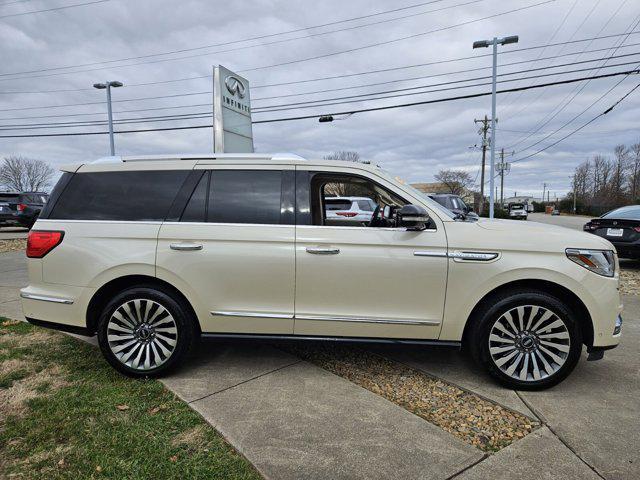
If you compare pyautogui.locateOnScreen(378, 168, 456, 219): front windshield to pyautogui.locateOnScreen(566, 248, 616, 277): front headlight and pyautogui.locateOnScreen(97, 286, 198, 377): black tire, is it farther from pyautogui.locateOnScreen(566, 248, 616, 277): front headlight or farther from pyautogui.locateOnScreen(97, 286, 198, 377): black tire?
pyautogui.locateOnScreen(97, 286, 198, 377): black tire

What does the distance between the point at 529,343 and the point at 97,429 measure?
3.19 metres

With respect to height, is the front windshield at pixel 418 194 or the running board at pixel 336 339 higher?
the front windshield at pixel 418 194

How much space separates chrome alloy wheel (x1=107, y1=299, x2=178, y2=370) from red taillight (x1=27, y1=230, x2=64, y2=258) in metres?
0.80

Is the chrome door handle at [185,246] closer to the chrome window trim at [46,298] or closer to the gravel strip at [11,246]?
the chrome window trim at [46,298]

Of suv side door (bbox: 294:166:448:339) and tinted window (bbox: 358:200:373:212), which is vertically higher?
tinted window (bbox: 358:200:373:212)

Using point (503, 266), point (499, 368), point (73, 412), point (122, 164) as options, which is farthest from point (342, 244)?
point (73, 412)

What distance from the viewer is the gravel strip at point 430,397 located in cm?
268

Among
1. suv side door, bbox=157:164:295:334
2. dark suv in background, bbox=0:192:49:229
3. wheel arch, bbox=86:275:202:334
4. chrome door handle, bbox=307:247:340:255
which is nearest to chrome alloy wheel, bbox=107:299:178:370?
wheel arch, bbox=86:275:202:334

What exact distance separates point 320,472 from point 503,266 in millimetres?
1996

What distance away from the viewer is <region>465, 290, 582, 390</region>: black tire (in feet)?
10.2

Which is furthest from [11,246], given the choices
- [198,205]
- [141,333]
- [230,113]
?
[198,205]

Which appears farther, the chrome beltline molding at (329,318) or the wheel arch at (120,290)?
the wheel arch at (120,290)

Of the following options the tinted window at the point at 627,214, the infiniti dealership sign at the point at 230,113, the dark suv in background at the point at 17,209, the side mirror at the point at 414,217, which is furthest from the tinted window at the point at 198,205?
the dark suv in background at the point at 17,209

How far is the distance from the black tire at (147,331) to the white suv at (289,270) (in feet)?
0.04
